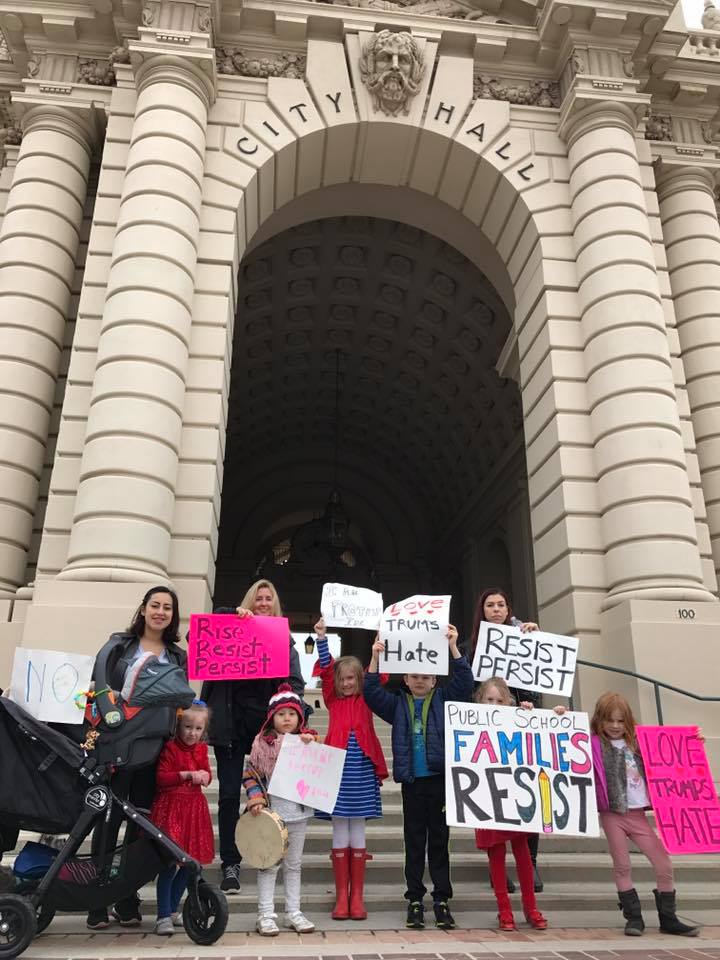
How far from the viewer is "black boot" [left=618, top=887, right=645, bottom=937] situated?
5.70m

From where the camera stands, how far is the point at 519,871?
19.7ft

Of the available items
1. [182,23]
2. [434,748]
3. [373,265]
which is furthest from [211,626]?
[373,265]

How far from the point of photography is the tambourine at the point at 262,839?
539cm

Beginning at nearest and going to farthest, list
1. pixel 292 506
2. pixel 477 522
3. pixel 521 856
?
pixel 521 856 < pixel 477 522 < pixel 292 506

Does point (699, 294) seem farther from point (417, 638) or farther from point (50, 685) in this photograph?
point (50, 685)

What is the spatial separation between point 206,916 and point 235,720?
6.63ft

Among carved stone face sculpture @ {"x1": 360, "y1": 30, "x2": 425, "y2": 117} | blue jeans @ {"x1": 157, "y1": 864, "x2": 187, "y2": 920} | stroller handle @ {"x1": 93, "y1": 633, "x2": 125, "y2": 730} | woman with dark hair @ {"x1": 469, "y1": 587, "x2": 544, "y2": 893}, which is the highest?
carved stone face sculpture @ {"x1": 360, "y1": 30, "x2": 425, "y2": 117}

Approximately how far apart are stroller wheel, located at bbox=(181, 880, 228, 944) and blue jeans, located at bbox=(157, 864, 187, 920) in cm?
27

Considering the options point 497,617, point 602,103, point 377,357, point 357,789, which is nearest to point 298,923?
point 357,789

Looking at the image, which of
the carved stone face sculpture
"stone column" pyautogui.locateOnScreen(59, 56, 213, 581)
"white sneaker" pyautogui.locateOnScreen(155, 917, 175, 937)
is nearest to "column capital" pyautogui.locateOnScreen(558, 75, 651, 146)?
the carved stone face sculpture

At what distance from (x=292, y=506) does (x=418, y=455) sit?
6633 millimetres

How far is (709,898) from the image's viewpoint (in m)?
6.70

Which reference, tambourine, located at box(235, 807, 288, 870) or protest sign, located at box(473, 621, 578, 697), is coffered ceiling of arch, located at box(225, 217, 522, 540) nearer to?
protest sign, located at box(473, 621, 578, 697)

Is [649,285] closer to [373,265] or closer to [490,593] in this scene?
[490,593]
